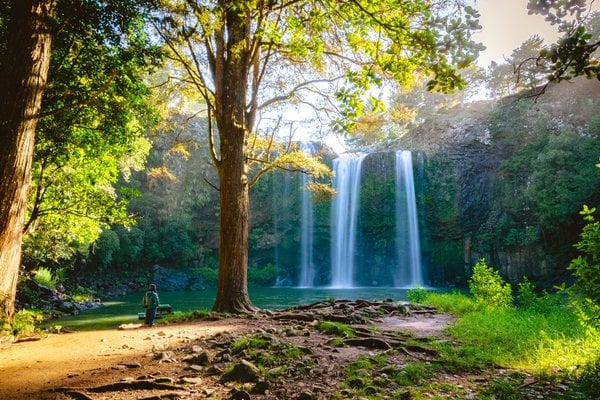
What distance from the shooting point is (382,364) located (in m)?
4.29

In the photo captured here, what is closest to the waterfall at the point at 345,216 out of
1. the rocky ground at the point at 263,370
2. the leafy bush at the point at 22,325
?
the rocky ground at the point at 263,370

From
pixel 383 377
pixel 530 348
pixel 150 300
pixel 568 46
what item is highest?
pixel 568 46

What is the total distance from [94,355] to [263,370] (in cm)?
253

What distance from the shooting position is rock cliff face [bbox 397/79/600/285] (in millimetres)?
23750

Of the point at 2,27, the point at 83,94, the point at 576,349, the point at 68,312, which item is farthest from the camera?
the point at 68,312

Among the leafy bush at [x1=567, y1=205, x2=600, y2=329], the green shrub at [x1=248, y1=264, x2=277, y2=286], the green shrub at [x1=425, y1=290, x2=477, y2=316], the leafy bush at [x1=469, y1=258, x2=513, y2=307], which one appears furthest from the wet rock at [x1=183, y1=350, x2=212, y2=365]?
the green shrub at [x1=248, y1=264, x2=277, y2=286]

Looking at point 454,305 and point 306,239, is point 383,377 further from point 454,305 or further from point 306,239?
point 306,239

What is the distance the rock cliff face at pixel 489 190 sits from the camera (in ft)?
77.9

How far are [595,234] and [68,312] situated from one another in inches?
691

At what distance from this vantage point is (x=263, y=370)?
389 cm

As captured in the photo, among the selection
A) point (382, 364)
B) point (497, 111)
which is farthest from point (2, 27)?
point (497, 111)

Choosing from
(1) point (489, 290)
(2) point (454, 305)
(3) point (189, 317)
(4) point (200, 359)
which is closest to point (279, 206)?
(2) point (454, 305)

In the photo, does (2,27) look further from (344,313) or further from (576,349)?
(576,349)

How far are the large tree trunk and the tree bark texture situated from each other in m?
3.92
